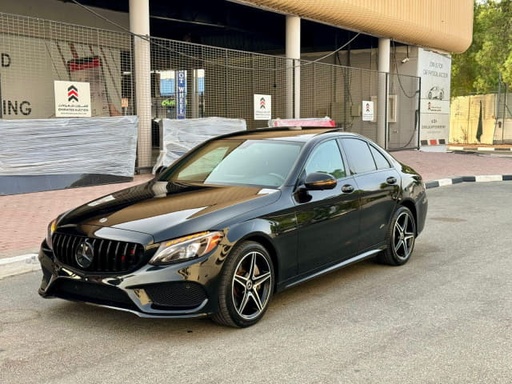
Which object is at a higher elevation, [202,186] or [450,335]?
[202,186]

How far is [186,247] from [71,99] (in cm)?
846

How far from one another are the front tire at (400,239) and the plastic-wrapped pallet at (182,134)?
7499mm

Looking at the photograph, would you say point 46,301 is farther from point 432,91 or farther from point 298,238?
point 432,91

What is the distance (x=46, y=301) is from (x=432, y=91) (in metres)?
23.0

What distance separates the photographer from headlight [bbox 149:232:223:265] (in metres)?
4.12

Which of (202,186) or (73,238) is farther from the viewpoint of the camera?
(202,186)

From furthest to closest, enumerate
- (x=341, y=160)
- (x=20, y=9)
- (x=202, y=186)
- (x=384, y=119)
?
(x=384, y=119) → (x=20, y=9) → (x=341, y=160) → (x=202, y=186)

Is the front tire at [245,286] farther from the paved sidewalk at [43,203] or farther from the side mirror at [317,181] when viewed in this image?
the paved sidewalk at [43,203]

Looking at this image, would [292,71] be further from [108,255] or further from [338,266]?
[108,255]

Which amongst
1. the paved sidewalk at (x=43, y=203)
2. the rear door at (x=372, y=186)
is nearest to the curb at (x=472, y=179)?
the paved sidewalk at (x=43, y=203)

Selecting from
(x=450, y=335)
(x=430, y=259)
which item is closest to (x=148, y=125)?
(x=430, y=259)

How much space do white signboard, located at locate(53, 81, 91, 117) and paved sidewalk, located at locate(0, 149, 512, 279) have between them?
1.53 m

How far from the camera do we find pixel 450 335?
14.3 ft

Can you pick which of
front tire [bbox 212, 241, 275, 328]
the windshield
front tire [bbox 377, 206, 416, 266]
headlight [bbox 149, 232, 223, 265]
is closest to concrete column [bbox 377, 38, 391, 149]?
front tire [bbox 377, 206, 416, 266]
